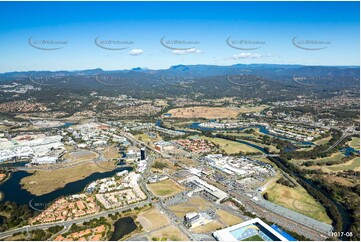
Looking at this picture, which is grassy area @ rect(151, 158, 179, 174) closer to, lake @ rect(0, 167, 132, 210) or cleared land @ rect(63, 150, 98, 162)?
lake @ rect(0, 167, 132, 210)

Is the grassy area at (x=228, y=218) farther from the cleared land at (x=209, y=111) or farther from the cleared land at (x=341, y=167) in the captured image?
the cleared land at (x=209, y=111)

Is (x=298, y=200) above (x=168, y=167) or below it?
below

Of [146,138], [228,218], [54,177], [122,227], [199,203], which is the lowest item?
[122,227]

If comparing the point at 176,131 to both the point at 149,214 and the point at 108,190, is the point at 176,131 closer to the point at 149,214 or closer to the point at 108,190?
the point at 108,190

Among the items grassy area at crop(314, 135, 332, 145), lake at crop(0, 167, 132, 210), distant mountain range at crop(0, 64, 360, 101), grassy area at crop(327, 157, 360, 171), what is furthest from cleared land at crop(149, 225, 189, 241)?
distant mountain range at crop(0, 64, 360, 101)

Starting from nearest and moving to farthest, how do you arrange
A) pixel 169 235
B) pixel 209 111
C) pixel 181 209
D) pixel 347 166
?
pixel 169 235 → pixel 181 209 → pixel 347 166 → pixel 209 111

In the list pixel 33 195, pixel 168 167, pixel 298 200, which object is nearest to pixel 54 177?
pixel 33 195

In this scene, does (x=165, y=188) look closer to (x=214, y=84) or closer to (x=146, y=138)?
(x=146, y=138)
